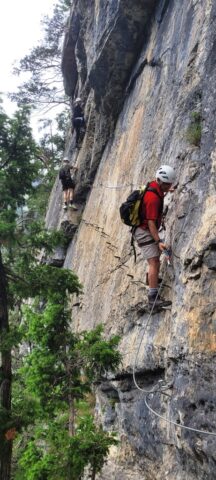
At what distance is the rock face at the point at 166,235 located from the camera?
4871 mm

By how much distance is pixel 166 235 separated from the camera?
6457 mm

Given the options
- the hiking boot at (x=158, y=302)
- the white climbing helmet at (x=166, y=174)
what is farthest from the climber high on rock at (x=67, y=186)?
the hiking boot at (x=158, y=302)

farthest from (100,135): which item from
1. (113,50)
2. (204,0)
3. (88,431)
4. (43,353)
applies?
(88,431)

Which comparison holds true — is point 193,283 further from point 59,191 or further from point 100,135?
point 59,191

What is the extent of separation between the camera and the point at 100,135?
13836mm

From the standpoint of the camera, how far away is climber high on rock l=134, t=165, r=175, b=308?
6.12 meters

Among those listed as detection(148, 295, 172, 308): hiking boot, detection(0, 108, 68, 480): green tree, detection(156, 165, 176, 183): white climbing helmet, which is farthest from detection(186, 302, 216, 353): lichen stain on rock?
detection(0, 108, 68, 480): green tree

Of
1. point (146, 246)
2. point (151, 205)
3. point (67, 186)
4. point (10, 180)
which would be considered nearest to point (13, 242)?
point (10, 180)

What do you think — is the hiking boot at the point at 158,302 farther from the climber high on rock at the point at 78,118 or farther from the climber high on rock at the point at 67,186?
the climber high on rock at the point at 78,118

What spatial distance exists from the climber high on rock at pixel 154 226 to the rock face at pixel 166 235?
0.18 m

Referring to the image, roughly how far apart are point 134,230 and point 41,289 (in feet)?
7.37

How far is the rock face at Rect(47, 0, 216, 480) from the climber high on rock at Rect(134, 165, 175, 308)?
0.18 meters

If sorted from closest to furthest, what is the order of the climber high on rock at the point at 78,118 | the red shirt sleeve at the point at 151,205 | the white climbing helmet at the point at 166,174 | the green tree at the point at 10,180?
the white climbing helmet at the point at 166,174 → the red shirt sleeve at the point at 151,205 → the green tree at the point at 10,180 → the climber high on rock at the point at 78,118

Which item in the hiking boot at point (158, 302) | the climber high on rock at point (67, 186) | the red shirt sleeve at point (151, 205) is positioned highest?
the climber high on rock at point (67, 186)
